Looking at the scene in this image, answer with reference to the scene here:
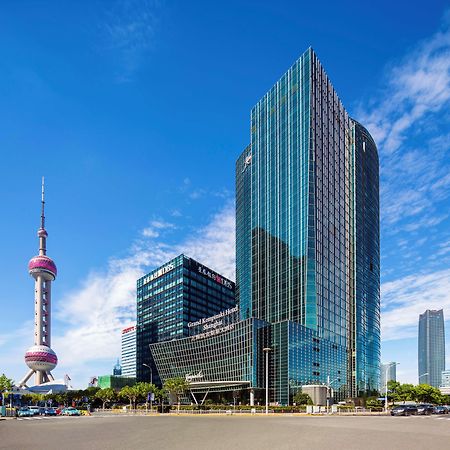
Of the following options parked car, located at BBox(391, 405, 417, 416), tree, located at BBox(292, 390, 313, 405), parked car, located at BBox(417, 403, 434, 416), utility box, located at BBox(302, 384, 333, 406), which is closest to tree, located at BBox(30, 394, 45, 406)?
tree, located at BBox(292, 390, 313, 405)

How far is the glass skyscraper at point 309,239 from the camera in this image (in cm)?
14050

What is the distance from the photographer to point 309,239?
5630 inches

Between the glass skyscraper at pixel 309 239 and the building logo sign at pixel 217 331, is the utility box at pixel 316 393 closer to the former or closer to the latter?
the glass skyscraper at pixel 309 239

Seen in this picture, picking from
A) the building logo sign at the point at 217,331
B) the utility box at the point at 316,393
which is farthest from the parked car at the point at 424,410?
the building logo sign at the point at 217,331

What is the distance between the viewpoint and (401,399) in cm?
16800

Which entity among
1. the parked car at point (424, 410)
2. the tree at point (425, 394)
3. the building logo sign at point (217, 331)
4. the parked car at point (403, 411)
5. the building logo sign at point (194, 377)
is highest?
the building logo sign at point (217, 331)

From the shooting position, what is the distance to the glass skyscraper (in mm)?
140500

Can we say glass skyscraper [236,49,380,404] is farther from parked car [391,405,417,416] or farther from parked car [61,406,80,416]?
parked car [61,406,80,416]

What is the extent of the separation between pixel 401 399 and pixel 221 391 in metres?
68.9

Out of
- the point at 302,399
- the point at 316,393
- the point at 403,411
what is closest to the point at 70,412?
the point at 302,399

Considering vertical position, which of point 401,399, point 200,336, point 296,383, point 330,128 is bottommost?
point 401,399

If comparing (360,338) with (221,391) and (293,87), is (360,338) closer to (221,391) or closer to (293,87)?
(221,391)

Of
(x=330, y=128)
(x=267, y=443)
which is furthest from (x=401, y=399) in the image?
(x=267, y=443)

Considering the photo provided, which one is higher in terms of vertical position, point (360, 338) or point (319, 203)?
point (319, 203)
